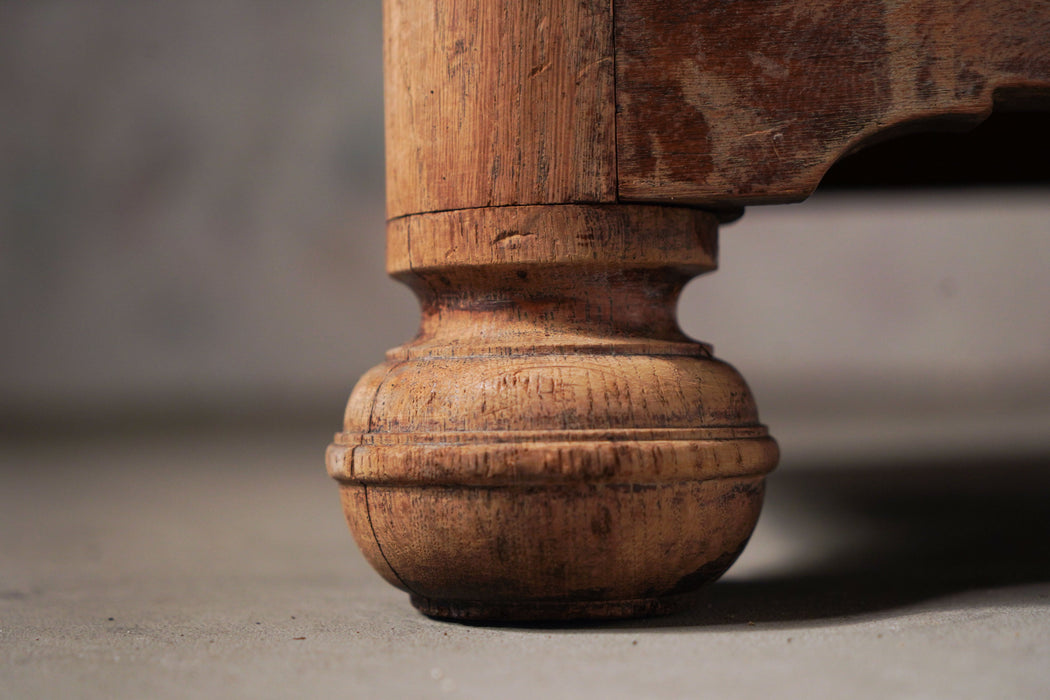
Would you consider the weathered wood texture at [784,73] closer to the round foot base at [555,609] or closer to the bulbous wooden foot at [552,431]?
the bulbous wooden foot at [552,431]

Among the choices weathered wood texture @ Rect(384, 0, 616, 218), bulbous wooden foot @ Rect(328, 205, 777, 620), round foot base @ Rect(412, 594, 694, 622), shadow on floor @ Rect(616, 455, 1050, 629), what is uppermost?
weathered wood texture @ Rect(384, 0, 616, 218)

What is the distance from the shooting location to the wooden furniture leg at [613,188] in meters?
1.24

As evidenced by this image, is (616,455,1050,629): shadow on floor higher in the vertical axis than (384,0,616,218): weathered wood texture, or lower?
lower

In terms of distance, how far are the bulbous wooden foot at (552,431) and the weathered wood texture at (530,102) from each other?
0.09 ft

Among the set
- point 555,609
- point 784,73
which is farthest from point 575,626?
point 784,73

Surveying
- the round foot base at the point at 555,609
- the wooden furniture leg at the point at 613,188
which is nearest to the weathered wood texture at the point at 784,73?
the wooden furniture leg at the point at 613,188

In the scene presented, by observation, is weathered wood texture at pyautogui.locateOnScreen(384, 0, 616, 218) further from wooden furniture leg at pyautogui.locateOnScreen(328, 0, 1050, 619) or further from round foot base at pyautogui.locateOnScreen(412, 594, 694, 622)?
round foot base at pyautogui.locateOnScreen(412, 594, 694, 622)

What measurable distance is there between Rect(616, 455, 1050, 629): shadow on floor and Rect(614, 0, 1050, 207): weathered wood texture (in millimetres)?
478

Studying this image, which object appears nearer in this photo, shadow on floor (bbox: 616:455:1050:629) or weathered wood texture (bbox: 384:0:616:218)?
weathered wood texture (bbox: 384:0:616:218)

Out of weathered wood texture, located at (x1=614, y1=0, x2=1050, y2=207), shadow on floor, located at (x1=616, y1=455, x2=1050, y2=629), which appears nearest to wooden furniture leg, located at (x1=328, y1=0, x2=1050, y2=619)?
weathered wood texture, located at (x1=614, y1=0, x2=1050, y2=207)

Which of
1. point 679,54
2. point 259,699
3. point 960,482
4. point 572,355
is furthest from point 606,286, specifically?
point 960,482

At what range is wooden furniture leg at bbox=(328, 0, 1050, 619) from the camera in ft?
4.08

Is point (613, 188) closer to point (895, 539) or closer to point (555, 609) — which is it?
point (555, 609)

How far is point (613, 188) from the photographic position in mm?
1273
